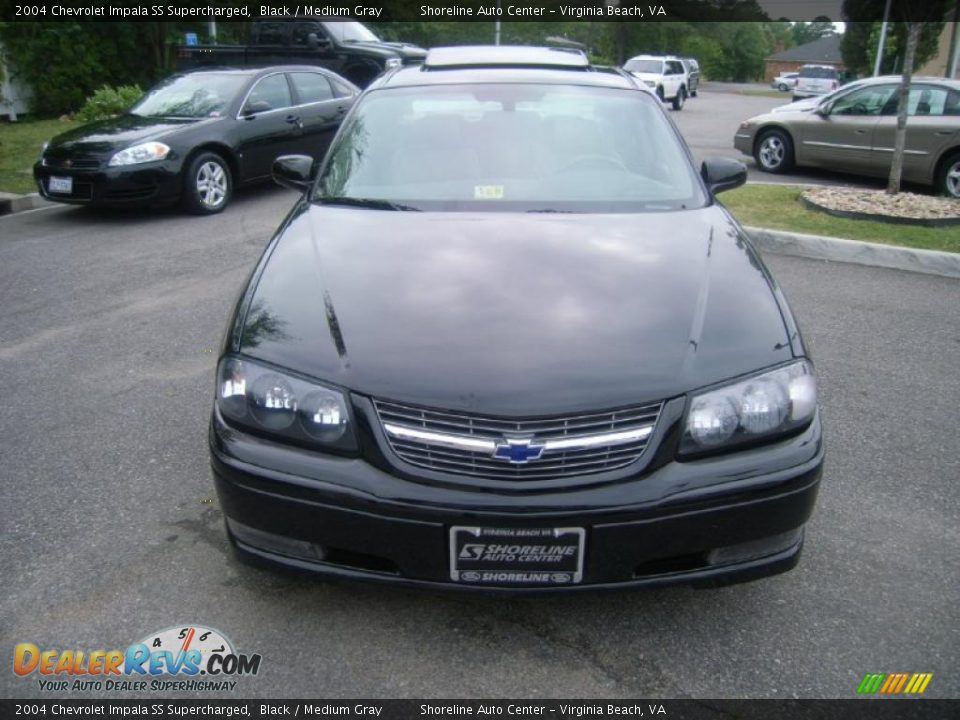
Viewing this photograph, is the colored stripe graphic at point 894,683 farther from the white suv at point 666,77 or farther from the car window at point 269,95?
the white suv at point 666,77

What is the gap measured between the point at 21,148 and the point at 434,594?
12.7 metres

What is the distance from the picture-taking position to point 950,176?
9406 mm

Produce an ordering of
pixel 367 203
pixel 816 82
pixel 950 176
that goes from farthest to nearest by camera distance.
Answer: pixel 816 82
pixel 950 176
pixel 367 203

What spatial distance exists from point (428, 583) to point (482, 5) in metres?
39.7

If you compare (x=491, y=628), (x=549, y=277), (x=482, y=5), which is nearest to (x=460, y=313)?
(x=549, y=277)

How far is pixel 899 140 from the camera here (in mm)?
8398

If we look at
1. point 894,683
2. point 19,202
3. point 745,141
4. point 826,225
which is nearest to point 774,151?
point 745,141

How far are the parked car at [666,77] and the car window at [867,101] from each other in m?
15.6

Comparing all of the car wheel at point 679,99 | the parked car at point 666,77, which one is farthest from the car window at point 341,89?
the car wheel at point 679,99

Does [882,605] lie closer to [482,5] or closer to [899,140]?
[899,140]

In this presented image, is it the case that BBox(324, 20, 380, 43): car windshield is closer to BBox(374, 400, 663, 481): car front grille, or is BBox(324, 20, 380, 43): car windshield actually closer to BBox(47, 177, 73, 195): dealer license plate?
BBox(47, 177, 73, 195): dealer license plate

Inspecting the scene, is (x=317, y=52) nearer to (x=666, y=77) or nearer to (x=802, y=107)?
(x=802, y=107)

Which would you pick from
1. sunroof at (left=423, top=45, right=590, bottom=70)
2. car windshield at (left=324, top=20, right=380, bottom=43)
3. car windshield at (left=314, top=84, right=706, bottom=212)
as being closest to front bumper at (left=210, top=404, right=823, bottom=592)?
car windshield at (left=314, top=84, right=706, bottom=212)

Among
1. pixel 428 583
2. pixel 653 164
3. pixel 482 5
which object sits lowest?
pixel 428 583
